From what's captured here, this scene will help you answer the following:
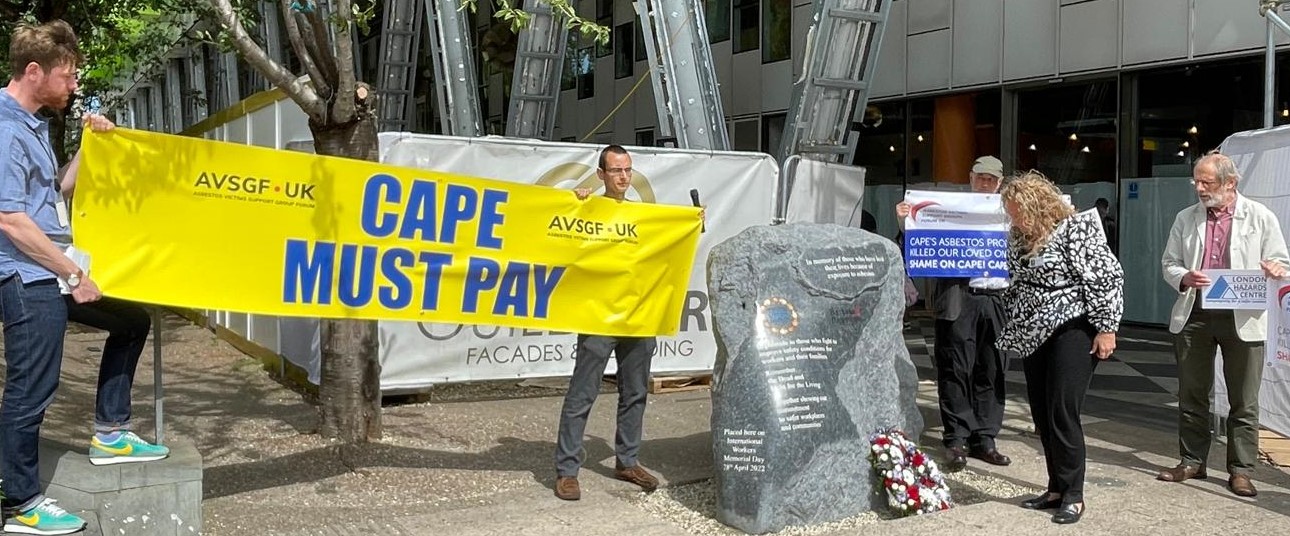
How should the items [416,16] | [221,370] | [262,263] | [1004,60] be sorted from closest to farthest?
[262,263] → [221,370] → [1004,60] → [416,16]

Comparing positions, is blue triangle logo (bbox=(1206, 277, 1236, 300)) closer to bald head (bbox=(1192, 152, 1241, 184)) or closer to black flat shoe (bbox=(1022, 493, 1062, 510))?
bald head (bbox=(1192, 152, 1241, 184))

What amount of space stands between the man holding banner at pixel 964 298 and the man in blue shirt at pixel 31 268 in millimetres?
4508

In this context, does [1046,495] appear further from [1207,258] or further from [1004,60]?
Answer: [1004,60]

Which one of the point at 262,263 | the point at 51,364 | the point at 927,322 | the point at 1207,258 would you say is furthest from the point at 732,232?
the point at 927,322

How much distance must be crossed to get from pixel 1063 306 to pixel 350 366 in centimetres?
409

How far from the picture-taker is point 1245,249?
627 cm

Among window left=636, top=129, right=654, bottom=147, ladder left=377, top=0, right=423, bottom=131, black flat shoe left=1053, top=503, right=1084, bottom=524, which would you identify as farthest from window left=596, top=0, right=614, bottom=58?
black flat shoe left=1053, top=503, right=1084, bottom=524

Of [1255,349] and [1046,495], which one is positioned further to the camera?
[1255,349]

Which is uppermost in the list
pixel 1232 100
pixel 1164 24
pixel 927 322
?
pixel 1164 24

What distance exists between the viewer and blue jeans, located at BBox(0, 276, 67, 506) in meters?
4.44

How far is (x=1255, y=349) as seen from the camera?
20.6 feet

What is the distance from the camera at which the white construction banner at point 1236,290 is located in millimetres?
6062

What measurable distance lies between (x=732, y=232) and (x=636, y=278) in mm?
3248

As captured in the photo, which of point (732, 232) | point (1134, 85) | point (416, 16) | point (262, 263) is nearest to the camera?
point (262, 263)
